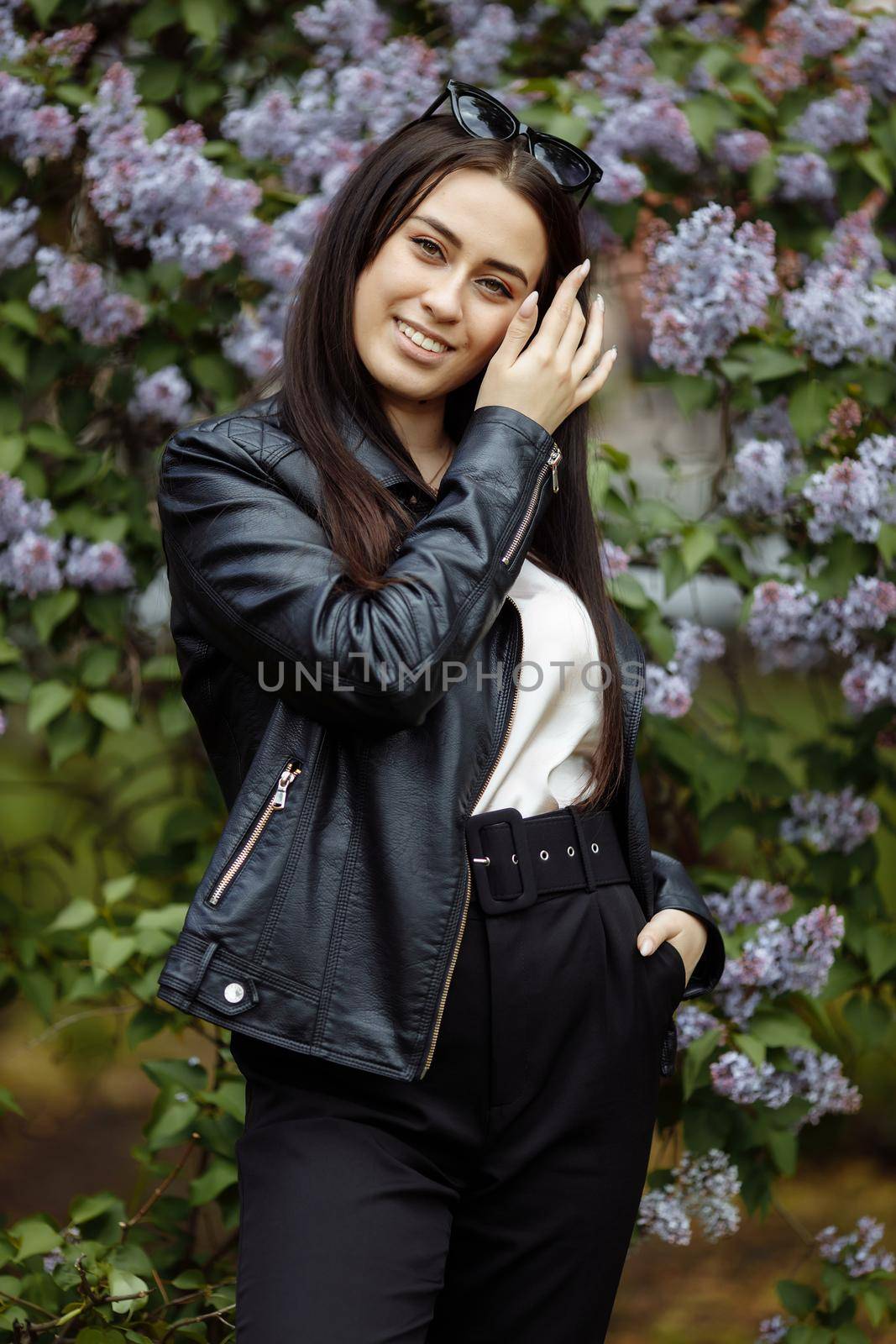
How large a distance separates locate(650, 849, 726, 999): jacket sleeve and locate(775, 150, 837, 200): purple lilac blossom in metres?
1.52

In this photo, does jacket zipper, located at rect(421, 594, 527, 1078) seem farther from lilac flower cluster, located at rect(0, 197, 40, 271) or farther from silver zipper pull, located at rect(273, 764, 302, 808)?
lilac flower cluster, located at rect(0, 197, 40, 271)

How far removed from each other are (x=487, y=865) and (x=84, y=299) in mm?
1591

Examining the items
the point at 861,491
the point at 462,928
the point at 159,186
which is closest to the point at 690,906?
the point at 462,928

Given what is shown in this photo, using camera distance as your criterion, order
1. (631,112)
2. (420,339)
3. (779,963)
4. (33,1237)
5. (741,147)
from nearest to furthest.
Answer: (420,339), (33,1237), (779,963), (631,112), (741,147)

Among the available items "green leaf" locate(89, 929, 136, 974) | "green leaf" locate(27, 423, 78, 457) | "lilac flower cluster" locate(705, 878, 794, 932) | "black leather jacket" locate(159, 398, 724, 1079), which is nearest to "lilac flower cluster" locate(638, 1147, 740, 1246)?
"lilac flower cluster" locate(705, 878, 794, 932)

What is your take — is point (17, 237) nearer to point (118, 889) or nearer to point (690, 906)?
point (118, 889)

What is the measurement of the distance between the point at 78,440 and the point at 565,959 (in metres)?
1.75

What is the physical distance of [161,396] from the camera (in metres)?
2.65

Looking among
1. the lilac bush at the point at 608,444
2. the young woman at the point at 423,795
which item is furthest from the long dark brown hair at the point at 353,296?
the lilac bush at the point at 608,444

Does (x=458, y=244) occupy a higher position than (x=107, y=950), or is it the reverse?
(x=458, y=244)

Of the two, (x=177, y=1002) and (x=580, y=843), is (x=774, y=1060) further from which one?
(x=177, y=1002)

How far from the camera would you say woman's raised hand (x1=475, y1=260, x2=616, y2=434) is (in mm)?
1537

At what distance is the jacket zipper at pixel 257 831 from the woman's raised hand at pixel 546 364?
46cm

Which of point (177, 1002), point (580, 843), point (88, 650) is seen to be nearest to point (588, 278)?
point (580, 843)
